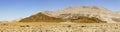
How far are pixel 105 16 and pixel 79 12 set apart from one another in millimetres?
1925

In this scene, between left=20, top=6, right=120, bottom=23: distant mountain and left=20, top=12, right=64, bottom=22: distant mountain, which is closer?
left=20, top=12, right=64, bottom=22: distant mountain

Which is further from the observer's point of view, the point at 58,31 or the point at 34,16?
the point at 34,16

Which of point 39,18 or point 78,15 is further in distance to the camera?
point 78,15

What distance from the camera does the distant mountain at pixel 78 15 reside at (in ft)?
63.2

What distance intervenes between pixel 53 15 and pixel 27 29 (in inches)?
A: 418

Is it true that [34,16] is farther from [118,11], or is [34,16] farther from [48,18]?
[118,11]

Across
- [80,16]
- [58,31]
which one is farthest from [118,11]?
[58,31]

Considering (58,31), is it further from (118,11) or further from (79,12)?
(118,11)

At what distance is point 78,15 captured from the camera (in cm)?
2036

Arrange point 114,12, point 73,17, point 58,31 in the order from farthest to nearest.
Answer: point 114,12 < point 73,17 < point 58,31

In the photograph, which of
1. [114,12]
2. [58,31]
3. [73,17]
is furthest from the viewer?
[114,12]

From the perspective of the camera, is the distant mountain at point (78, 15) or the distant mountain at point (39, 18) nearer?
the distant mountain at point (39, 18)

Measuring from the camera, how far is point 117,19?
2080 centimetres

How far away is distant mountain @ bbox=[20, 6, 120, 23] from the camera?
19250mm
